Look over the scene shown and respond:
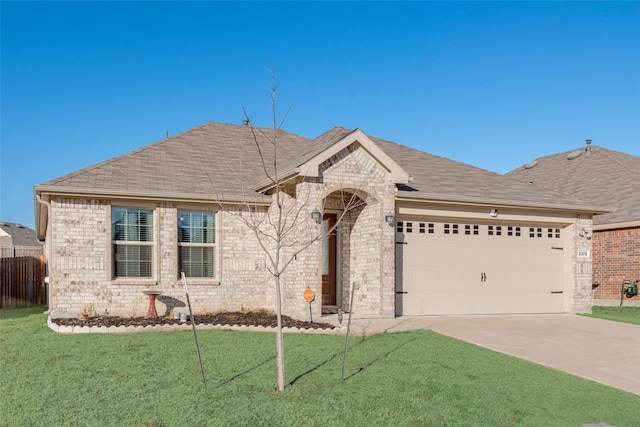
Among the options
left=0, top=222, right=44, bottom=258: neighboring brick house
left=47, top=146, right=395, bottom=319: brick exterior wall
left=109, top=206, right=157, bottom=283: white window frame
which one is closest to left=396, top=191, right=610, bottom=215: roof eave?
left=47, top=146, right=395, bottom=319: brick exterior wall

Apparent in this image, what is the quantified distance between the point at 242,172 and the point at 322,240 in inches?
118

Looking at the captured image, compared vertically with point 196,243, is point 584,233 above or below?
above

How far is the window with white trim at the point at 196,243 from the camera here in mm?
12594

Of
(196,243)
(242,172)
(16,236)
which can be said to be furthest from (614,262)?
(16,236)

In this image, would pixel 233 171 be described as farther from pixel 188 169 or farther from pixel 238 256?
pixel 238 256

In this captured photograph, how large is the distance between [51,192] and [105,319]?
291cm

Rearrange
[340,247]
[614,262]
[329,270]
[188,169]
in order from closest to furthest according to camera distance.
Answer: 1. [188,169]
2. [340,247]
3. [329,270]
4. [614,262]

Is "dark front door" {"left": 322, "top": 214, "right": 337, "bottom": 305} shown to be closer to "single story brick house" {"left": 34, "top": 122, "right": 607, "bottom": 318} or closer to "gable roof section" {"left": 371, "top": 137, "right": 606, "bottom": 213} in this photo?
"single story brick house" {"left": 34, "top": 122, "right": 607, "bottom": 318}

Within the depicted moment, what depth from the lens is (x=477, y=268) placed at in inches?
555

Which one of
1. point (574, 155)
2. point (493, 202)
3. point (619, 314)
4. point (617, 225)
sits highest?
point (574, 155)

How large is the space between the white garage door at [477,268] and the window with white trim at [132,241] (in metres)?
5.94

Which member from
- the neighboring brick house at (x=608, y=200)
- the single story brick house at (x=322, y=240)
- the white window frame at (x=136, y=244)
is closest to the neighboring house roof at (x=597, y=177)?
the neighboring brick house at (x=608, y=200)

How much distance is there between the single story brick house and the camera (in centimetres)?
1182

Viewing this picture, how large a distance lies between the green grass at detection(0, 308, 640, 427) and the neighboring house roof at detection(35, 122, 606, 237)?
4.05 metres
